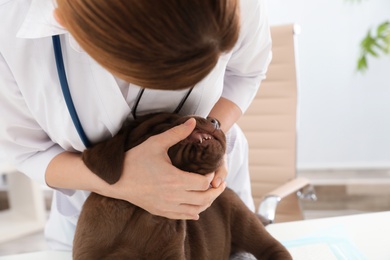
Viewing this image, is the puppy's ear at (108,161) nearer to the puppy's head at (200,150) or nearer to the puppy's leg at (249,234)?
the puppy's head at (200,150)

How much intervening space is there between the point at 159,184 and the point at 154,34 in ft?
0.98

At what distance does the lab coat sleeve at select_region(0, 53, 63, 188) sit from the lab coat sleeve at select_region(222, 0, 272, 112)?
40cm

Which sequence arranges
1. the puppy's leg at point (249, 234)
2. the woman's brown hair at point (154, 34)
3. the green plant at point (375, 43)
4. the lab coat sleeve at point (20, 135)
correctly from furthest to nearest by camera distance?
the green plant at point (375, 43), the puppy's leg at point (249, 234), the lab coat sleeve at point (20, 135), the woman's brown hair at point (154, 34)

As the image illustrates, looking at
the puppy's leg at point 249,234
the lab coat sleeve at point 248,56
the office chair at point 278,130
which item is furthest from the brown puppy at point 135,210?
the office chair at point 278,130

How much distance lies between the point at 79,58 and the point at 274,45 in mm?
1001

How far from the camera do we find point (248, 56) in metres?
0.97

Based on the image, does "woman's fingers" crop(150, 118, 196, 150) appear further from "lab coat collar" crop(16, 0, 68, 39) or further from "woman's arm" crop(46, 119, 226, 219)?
"lab coat collar" crop(16, 0, 68, 39)

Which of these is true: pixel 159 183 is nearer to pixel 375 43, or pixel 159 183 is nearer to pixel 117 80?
pixel 117 80

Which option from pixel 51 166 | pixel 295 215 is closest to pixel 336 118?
pixel 295 215

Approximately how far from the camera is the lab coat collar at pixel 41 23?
657mm

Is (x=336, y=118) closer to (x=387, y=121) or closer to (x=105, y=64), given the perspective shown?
(x=387, y=121)

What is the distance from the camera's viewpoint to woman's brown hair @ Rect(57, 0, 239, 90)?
49 centimetres

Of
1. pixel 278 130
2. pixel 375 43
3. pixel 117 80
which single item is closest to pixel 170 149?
pixel 117 80

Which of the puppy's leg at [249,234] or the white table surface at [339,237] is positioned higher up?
the puppy's leg at [249,234]
